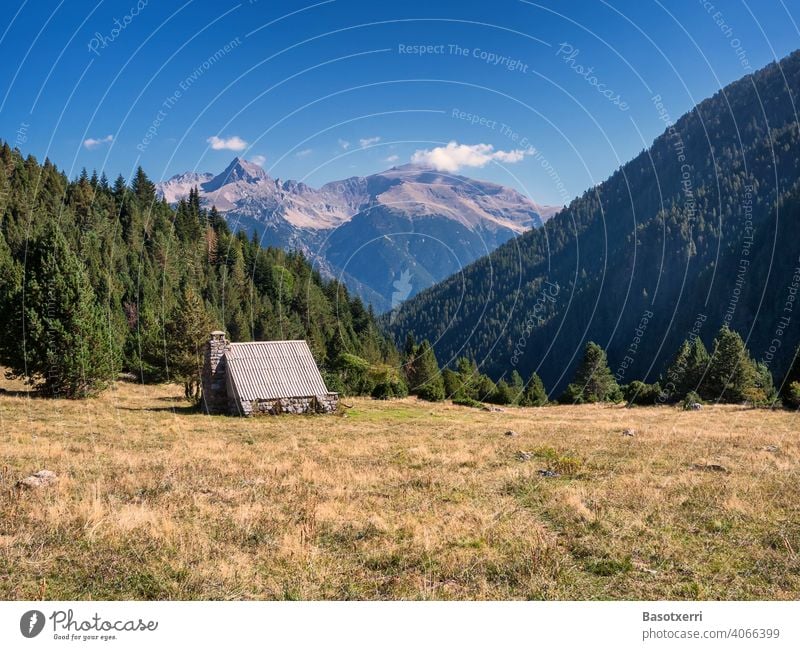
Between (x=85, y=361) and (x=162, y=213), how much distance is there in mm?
113228

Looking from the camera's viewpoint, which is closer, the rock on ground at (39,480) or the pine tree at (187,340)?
the rock on ground at (39,480)

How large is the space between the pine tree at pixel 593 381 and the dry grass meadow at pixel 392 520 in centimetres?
5563

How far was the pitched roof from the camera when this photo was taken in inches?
1474

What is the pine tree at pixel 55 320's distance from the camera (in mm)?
36000

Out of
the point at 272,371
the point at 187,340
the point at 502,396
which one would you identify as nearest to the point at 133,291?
the point at 187,340

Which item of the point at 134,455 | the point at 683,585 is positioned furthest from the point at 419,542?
the point at 134,455

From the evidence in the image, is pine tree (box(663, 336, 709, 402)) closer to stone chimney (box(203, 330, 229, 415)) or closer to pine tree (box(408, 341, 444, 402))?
pine tree (box(408, 341, 444, 402))

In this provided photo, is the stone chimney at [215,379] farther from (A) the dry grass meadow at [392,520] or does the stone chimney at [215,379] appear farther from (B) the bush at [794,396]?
(B) the bush at [794,396]

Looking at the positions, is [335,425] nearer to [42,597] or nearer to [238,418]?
[238,418]

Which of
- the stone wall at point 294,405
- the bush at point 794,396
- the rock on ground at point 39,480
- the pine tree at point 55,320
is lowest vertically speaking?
the bush at point 794,396
